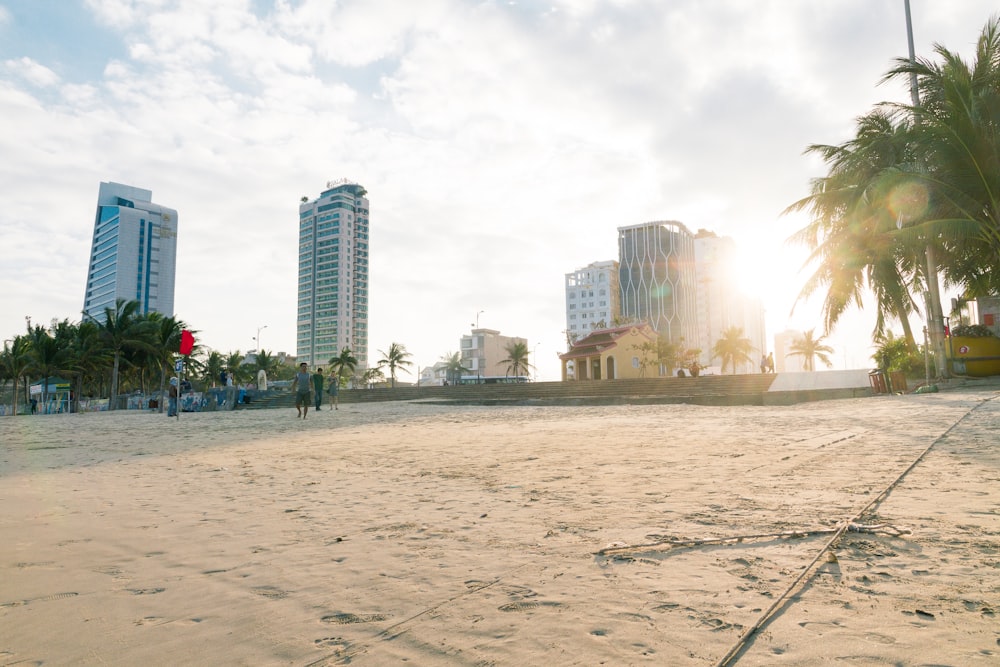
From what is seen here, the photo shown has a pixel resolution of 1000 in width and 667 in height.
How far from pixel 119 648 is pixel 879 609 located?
3.01 meters

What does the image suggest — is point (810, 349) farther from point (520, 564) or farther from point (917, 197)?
point (520, 564)

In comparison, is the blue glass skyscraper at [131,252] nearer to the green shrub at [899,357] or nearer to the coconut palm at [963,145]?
the green shrub at [899,357]

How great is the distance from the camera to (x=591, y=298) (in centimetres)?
15288

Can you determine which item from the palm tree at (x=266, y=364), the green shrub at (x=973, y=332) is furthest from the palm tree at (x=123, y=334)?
the green shrub at (x=973, y=332)

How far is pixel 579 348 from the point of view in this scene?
159 feet

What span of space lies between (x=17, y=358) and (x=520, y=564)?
5156 centimetres

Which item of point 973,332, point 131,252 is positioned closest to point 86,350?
point 973,332

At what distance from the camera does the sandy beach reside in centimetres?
205

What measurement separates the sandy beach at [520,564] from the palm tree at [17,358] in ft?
149

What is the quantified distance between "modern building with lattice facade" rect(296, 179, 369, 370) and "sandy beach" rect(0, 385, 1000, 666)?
131952mm

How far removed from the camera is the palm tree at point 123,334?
4416 centimetres

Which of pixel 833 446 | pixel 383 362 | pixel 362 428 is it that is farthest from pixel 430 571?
pixel 383 362

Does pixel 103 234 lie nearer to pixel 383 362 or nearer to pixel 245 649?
pixel 383 362

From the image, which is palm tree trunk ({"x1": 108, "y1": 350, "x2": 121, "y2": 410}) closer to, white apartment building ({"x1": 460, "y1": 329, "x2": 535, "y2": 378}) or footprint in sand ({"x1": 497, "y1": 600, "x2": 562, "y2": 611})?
footprint in sand ({"x1": 497, "y1": 600, "x2": 562, "y2": 611})
